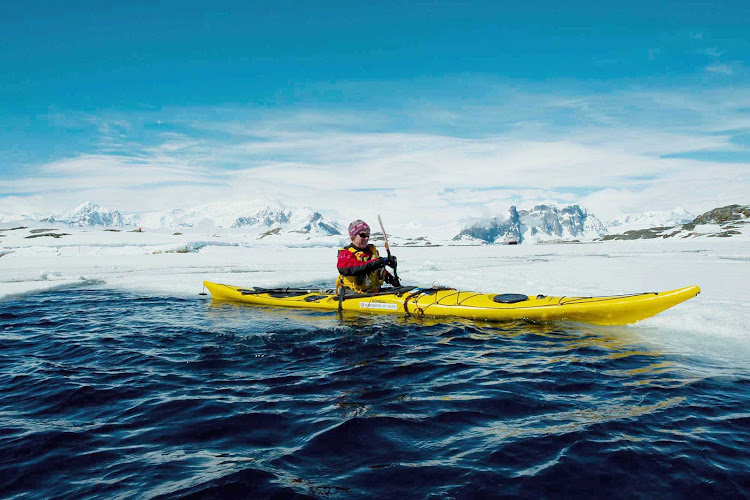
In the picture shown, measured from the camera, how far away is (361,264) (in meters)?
9.25

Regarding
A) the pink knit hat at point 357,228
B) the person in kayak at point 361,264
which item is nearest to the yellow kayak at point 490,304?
the person in kayak at point 361,264

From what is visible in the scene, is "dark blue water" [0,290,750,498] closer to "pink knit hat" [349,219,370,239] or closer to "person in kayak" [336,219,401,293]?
"person in kayak" [336,219,401,293]

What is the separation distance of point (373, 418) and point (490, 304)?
4.63 metres

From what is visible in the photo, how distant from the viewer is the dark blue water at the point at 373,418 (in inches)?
114

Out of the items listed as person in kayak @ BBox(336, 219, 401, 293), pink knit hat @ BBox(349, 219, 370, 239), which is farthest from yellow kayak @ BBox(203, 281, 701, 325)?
pink knit hat @ BBox(349, 219, 370, 239)

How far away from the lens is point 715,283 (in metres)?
11.0

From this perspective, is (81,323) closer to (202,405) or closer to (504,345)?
(202,405)

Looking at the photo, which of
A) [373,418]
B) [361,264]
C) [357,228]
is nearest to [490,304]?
[361,264]

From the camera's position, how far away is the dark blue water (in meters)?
2.90

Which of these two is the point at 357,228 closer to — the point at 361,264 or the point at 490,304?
the point at 361,264

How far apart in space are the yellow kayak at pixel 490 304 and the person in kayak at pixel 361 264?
1.21 feet

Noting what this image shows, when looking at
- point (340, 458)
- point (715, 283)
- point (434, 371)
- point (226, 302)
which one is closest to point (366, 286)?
point (226, 302)

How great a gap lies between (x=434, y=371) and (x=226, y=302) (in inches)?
296

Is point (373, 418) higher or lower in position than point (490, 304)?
lower
